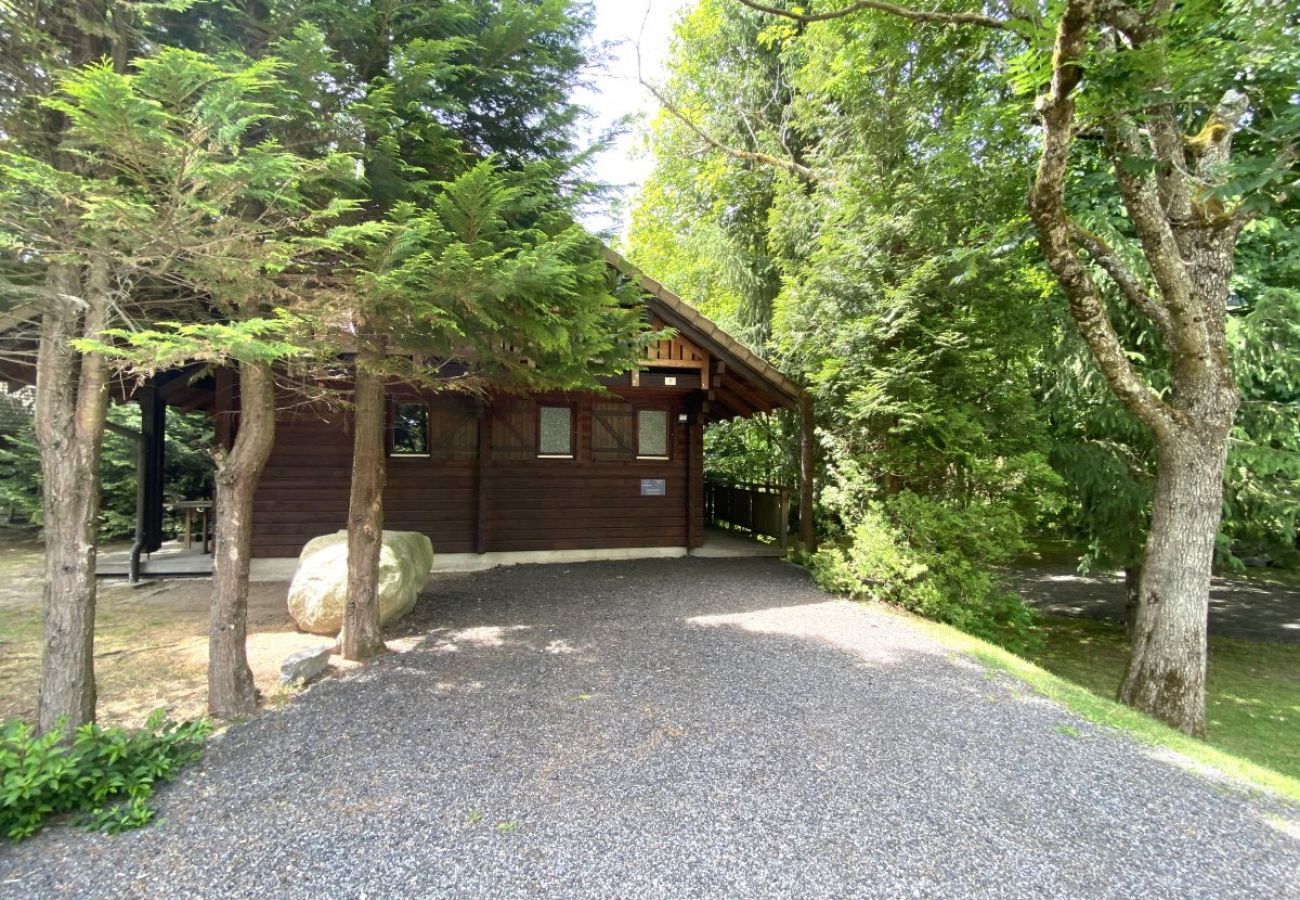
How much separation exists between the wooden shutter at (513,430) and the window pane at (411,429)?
41.6 inches

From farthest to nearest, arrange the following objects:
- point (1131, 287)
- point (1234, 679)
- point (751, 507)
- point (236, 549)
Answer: point (751, 507) < point (1234, 679) < point (1131, 287) < point (236, 549)

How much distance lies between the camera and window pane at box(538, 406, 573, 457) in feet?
32.4

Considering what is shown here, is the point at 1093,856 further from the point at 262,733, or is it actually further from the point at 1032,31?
the point at 1032,31

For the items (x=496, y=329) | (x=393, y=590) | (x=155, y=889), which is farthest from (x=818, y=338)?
(x=155, y=889)

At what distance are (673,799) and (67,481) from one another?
3.96m

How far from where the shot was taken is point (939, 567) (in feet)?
24.1

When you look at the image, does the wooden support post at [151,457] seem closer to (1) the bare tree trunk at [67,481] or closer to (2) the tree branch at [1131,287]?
(1) the bare tree trunk at [67,481]

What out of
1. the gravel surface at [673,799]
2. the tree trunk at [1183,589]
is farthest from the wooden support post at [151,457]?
the tree trunk at [1183,589]

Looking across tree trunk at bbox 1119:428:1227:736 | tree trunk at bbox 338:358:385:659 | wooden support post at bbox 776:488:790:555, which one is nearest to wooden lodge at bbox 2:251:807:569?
wooden support post at bbox 776:488:790:555

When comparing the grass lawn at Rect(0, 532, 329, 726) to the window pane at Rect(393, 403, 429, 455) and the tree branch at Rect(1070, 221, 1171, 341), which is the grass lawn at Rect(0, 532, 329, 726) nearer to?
the window pane at Rect(393, 403, 429, 455)

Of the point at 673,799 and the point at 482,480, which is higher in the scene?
the point at 482,480

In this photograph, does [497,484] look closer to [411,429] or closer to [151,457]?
[411,429]

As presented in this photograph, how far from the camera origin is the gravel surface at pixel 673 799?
8.18 feet

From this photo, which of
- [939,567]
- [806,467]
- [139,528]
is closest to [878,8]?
[939,567]
